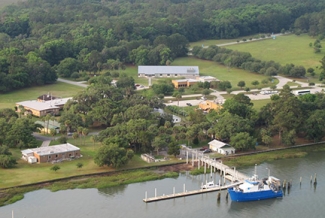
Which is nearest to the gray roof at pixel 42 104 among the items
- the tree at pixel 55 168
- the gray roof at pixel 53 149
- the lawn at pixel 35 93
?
the lawn at pixel 35 93

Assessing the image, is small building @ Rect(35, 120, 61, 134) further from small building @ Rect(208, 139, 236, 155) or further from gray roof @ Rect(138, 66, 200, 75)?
gray roof @ Rect(138, 66, 200, 75)

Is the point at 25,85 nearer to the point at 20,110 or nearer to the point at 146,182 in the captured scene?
the point at 20,110

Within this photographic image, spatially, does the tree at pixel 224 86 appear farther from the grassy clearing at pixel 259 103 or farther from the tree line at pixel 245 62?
the tree line at pixel 245 62

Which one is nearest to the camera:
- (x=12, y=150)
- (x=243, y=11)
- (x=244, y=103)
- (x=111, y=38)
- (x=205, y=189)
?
(x=205, y=189)

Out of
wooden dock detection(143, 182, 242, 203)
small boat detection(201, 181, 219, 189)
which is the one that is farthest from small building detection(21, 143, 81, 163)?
small boat detection(201, 181, 219, 189)

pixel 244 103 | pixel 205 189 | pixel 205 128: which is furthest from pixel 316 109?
pixel 205 189

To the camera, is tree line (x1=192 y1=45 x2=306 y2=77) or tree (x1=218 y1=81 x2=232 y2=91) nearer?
tree (x1=218 y1=81 x2=232 y2=91)
